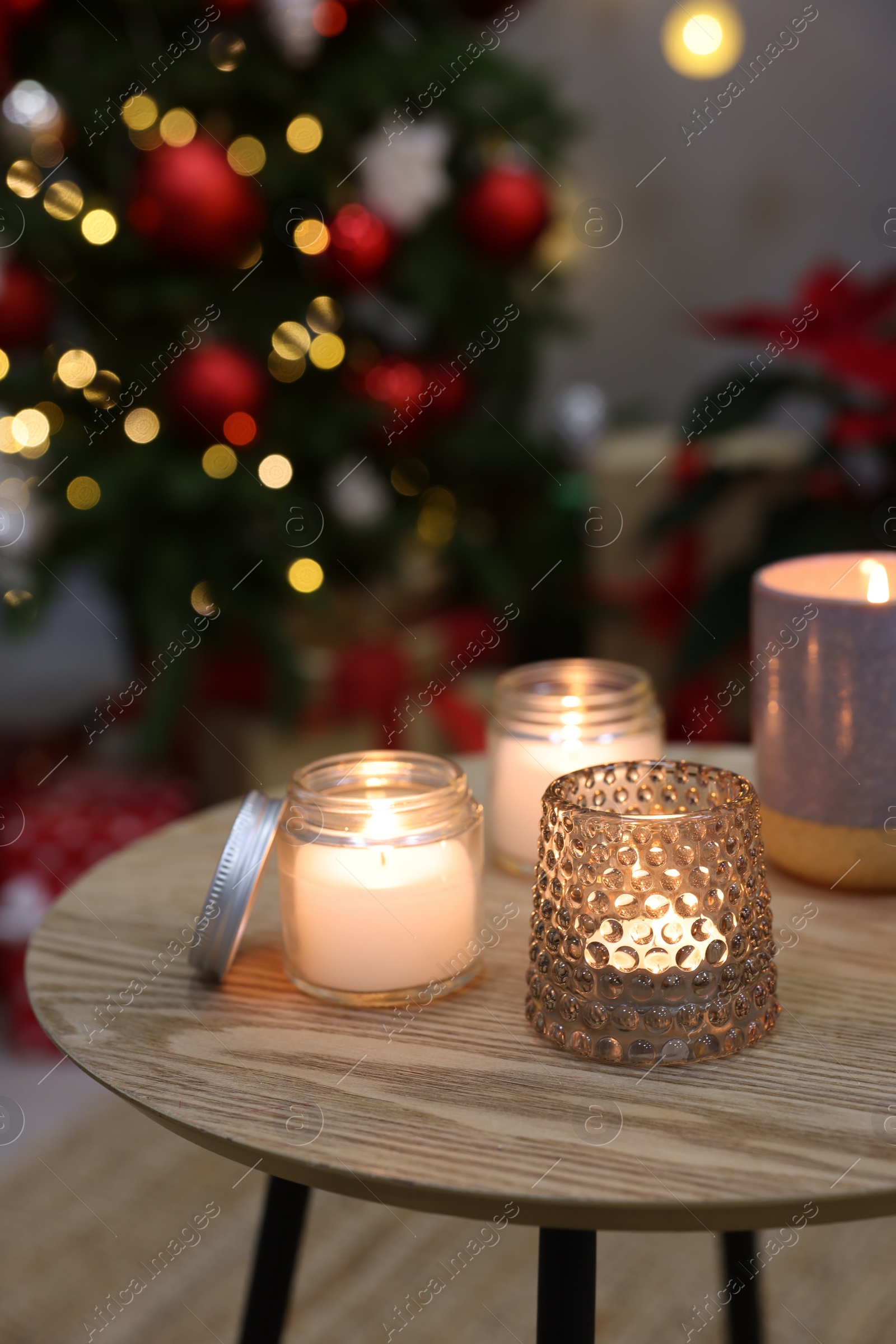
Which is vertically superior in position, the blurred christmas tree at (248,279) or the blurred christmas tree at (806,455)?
the blurred christmas tree at (248,279)

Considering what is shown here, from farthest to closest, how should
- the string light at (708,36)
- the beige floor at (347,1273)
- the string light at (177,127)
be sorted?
1. the string light at (708,36)
2. the string light at (177,127)
3. the beige floor at (347,1273)

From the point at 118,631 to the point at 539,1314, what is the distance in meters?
1.76

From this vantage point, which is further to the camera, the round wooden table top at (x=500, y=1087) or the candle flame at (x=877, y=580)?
the candle flame at (x=877, y=580)

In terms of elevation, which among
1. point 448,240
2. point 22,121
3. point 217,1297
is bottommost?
point 217,1297

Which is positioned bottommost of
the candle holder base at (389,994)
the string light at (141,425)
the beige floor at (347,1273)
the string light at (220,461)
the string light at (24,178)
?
the beige floor at (347,1273)

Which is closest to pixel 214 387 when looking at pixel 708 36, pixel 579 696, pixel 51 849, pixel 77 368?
pixel 77 368

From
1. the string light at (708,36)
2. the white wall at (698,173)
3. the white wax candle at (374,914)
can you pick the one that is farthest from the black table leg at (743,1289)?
the string light at (708,36)

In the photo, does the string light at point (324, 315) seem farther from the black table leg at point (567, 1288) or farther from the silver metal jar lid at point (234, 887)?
the black table leg at point (567, 1288)

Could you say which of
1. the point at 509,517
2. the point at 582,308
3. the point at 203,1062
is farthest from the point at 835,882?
the point at 582,308

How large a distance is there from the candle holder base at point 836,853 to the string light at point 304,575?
1.06 metres

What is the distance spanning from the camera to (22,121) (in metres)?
1.54

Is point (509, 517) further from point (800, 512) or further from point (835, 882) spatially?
point (835, 882)

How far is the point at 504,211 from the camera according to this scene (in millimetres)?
1704

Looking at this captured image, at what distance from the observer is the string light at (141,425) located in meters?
1.67
